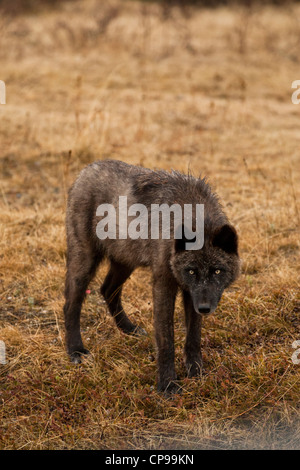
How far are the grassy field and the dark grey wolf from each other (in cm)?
20

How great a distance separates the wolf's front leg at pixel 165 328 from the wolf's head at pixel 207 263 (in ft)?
0.87

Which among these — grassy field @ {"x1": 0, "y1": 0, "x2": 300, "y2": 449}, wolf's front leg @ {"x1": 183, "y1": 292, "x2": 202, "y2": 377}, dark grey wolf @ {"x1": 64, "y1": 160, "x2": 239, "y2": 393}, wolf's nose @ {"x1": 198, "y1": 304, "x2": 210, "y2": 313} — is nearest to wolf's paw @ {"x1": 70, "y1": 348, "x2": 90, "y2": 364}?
dark grey wolf @ {"x1": 64, "y1": 160, "x2": 239, "y2": 393}

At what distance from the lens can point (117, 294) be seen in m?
5.57

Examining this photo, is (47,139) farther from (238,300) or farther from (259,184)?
(238,300)

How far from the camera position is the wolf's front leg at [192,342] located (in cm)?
469

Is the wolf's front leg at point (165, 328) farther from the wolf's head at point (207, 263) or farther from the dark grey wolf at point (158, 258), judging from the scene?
the wolf's head at point (207, 263)

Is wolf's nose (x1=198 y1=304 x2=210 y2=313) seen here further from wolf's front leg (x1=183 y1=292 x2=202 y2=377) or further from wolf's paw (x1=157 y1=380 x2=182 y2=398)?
wolf's paw (x1=157 y1=380 x2=182 y2=398)

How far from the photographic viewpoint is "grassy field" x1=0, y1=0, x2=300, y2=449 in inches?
167

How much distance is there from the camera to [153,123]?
1209 cm

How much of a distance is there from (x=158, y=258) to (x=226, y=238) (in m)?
0.59

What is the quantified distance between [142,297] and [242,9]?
18.5m

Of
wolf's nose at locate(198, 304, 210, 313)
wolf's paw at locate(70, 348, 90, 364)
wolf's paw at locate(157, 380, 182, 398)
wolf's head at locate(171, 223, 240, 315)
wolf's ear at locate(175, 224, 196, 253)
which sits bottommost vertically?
wolf's paw at locate(157, 380, 182, 398)

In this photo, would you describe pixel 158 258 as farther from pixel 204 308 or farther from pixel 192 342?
pixel 192 342

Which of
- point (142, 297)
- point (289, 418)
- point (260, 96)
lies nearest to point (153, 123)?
point (260, 96)
